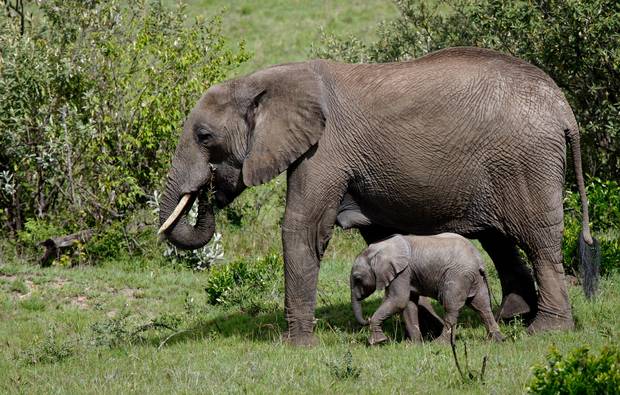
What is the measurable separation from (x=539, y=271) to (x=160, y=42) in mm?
8029

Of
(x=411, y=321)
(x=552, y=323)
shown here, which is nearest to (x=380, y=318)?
(x=411, y=321)

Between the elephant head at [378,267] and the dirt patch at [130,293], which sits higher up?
the elephant head at [378,267]

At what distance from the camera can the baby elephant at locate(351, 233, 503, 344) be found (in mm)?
10641

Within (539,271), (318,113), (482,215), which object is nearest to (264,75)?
(318,113)

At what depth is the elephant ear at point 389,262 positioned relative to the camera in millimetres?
10695

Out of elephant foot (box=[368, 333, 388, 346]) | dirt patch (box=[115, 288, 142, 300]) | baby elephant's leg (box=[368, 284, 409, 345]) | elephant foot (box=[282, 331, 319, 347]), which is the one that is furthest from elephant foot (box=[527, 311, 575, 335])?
dirt patch (box=[115, 288, 142, 300])

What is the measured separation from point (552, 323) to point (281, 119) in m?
3.21

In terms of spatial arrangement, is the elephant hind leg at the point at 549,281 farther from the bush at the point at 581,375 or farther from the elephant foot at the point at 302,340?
the bush at the point at 581,375

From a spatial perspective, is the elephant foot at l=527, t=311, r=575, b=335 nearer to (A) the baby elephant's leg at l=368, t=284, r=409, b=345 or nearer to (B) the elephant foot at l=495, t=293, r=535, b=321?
(B) the elephant foot at l=495, t=293, r=535, b=321

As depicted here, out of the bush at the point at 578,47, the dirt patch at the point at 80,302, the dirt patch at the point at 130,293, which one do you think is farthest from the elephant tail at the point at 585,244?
the dirt patch at the point at 80,302

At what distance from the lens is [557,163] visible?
1099 cm

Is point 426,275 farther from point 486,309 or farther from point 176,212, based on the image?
point 176,212

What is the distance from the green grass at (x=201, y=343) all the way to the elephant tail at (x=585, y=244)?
28 cm

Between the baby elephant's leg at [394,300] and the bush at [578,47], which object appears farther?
the bush at [578,47]
